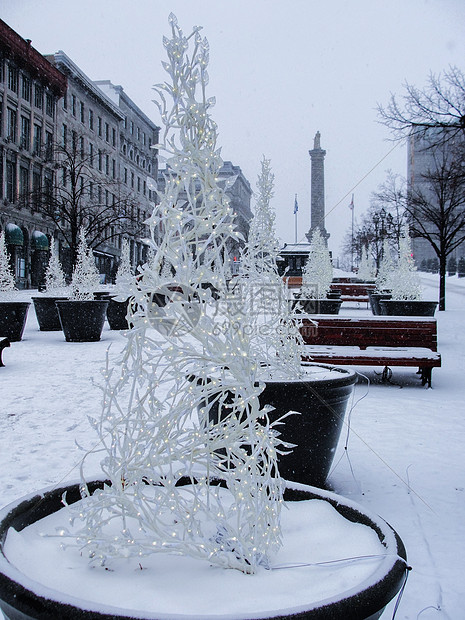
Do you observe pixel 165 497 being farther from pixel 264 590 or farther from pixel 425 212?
pixel 425 212

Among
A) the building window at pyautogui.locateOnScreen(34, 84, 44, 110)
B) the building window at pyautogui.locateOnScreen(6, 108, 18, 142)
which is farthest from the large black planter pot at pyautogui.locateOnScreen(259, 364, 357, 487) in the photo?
the building window at pyautogui.locateOnScreen(34, 84, 44, 110)

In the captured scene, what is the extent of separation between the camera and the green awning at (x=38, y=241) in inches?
1452

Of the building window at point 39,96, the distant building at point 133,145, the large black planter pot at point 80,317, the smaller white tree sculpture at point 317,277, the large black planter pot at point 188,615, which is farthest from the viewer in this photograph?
the distant building at point 133,145

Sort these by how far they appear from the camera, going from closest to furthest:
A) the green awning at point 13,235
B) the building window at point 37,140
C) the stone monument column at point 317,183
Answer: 1. the green awning at point 13,235
2. the building window at point 37,140
3. the stone monument column at point 317,183

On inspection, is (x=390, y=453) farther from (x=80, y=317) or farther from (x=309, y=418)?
(x=80, y=317)

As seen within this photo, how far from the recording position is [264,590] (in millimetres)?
1517

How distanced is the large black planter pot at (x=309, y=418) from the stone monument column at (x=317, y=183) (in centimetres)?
5434

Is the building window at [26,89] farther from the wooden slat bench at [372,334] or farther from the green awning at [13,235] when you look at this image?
the wooden slat bench at [372,334]

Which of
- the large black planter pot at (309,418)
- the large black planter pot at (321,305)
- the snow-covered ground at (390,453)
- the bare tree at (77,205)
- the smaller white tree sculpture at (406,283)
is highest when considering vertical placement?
the bare tree at (77,205)

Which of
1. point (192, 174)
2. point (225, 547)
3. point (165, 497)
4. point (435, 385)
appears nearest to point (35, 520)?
point (165, 497)

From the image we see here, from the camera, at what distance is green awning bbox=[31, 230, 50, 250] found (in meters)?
36.9

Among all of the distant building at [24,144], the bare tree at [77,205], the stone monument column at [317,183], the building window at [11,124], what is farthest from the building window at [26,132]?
the stone monument column at [317,183]

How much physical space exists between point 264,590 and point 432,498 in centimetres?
263

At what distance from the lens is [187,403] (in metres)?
1.75
